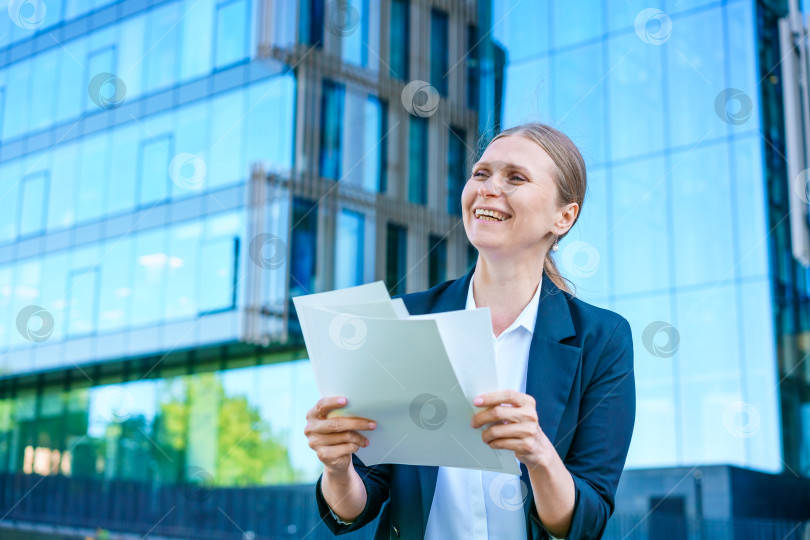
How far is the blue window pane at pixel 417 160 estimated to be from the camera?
12023mm

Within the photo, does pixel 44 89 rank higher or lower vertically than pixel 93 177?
higher

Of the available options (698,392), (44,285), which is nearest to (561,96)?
(698,392)

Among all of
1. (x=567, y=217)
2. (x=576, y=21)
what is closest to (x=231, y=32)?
(x=576, y=21)

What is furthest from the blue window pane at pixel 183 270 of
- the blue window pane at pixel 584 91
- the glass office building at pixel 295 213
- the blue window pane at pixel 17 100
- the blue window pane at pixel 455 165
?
the blue window pane at pixel 584 91

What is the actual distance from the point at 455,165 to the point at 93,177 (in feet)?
23.5

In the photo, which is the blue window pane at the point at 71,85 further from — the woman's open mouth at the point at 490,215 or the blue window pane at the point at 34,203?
the woman's open mouth at the point at 490,215

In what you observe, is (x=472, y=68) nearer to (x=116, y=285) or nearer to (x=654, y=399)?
(x=654, y=399)

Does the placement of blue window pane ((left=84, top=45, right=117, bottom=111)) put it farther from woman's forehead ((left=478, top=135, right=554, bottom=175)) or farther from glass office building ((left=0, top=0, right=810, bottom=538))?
woman's forehead ((left=478, top=135, right=554, bottom=175))

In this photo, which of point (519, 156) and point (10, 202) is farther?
point (10, 202)

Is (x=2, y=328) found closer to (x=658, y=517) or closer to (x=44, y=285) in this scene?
(x=44, y=285)

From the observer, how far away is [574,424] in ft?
5.95

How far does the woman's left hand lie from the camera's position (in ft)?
4.94

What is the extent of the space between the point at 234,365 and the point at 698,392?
22.9 ft

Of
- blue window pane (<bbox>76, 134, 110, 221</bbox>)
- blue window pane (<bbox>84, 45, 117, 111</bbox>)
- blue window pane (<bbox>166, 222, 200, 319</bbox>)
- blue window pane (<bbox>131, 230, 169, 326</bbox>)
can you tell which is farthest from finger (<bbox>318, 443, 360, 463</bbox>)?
blue window pane (<bbox>84, 45, 117, 111</bbox>)
